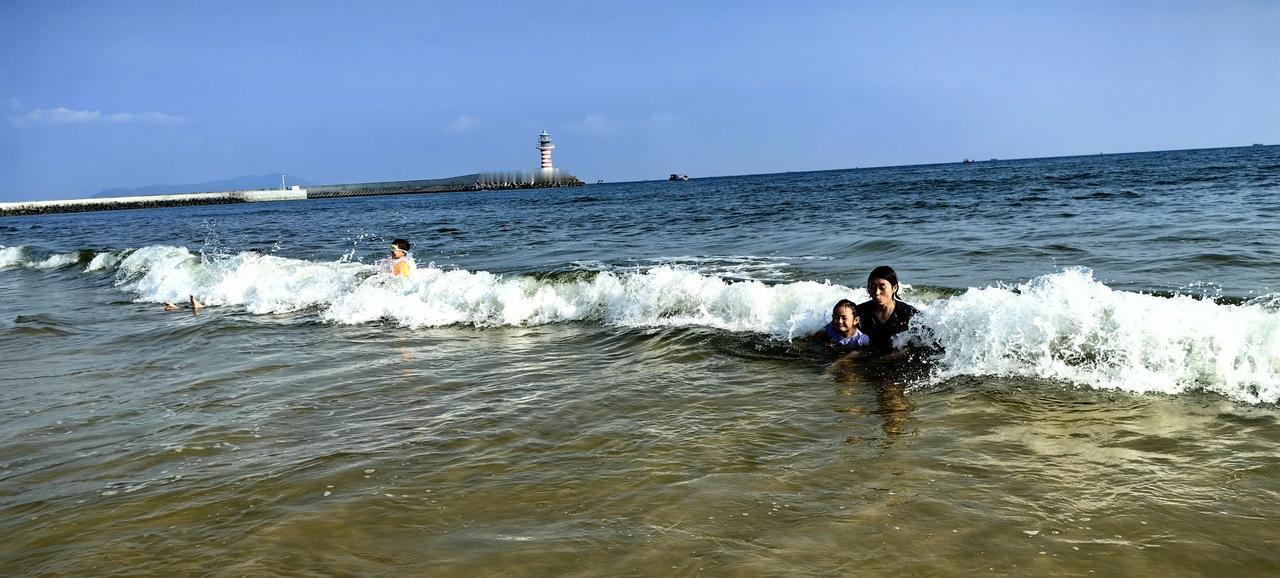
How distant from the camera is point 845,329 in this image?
7363 millimetres

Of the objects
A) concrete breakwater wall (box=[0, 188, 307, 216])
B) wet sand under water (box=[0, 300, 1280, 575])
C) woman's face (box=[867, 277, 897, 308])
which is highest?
concrete breakwater wall (box=[0, 188, 307, 216])

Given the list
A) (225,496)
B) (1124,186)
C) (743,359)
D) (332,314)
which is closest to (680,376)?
(743,359)

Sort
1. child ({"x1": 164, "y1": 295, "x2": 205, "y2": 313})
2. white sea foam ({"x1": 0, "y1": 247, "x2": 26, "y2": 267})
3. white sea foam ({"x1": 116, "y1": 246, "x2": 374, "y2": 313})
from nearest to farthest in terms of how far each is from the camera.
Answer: child ({"x1": 164, "y1": 295, "x2": 205, "y2": 313}) < white sea foam ({"x1": 116, "y1": 246, "x2": 374, "y2": 313}) < white sea foam ({"x1": 0, "y1": 247, "x2": 26, "y2": 267})

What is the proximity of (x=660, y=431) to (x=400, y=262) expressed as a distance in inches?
340

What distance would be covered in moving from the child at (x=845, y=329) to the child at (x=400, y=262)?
7.39 metres

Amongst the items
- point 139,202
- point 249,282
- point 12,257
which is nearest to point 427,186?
point 139,202

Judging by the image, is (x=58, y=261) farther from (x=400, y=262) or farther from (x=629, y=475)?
(x=629, y=475)

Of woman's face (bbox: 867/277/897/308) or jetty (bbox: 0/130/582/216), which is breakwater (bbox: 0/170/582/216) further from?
woman's face (bbox: 867/277/897/308)

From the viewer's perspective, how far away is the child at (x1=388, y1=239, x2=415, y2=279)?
1259 cm

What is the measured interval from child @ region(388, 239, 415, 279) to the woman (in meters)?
7.61

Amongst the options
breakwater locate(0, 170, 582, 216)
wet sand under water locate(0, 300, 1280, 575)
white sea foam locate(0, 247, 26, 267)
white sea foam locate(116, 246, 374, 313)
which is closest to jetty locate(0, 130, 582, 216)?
breakwater locate(0, 170, 582, 216)

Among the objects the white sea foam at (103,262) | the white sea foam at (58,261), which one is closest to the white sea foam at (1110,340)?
the white sea foam at (103,262)

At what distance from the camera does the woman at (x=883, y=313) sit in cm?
731

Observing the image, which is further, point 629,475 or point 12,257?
point 12,257
